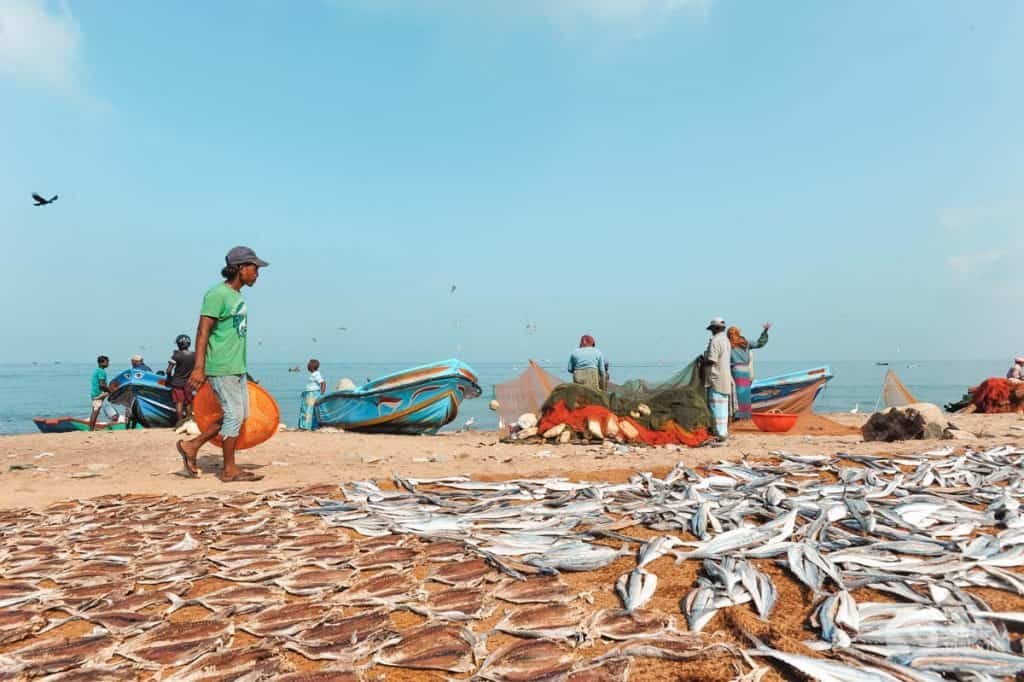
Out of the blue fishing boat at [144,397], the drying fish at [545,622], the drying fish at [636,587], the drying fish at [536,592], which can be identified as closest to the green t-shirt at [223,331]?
the drying fish at [536,592]

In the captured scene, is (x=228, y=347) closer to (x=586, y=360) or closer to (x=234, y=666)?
(x=234, y=666)

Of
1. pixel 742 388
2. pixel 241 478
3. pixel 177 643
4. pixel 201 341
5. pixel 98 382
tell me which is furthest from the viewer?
pixel 98 382

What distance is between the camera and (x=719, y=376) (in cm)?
996

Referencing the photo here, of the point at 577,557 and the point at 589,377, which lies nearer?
the point at 577,557

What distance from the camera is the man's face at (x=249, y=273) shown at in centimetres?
591

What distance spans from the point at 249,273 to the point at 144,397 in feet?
36.8

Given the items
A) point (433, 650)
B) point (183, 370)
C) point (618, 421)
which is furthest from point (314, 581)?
point (183, 370)

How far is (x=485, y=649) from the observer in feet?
7.61

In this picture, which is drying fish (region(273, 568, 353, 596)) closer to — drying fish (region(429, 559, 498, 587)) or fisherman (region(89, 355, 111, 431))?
drying fish (region(429, 559, 498, 587))

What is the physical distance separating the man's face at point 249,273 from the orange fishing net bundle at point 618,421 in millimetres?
5504

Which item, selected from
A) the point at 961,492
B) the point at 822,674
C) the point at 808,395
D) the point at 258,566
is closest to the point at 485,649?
the point at 822,674

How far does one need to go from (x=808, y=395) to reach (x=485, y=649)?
614 inches

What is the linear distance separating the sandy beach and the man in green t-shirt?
0.61 metres

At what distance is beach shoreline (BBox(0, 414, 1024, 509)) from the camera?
5992 mm
